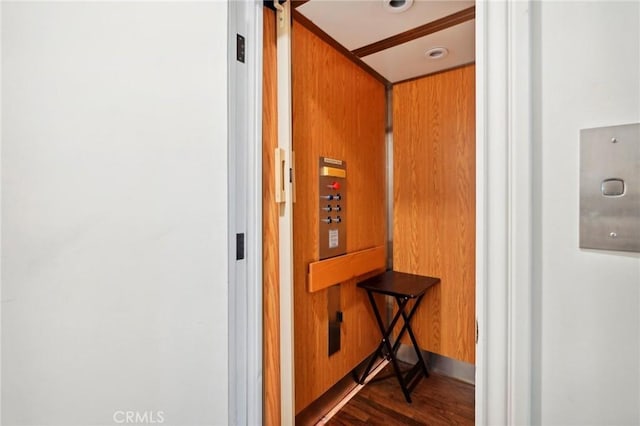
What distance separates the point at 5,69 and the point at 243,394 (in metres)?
1.36

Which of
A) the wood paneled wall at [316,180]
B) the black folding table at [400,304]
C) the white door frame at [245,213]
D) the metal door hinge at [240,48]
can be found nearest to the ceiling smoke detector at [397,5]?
the wood paneled wall at [316,180]

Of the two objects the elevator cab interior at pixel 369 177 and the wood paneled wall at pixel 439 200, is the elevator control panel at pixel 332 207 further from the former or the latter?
the wood paneled wall at pixel 439 200

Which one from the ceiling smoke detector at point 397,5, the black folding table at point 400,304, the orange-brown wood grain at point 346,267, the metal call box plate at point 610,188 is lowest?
the black folding table at point 400,304

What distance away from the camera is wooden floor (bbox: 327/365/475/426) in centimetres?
191

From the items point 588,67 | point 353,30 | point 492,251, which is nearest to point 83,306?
point 492,251

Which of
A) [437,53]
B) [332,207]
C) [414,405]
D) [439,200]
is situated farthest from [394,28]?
[414,405]

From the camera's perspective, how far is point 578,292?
0.61 m

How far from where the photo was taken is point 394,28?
1.74 metres

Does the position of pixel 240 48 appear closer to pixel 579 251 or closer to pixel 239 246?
pixel 239 246

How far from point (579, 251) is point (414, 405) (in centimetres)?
188

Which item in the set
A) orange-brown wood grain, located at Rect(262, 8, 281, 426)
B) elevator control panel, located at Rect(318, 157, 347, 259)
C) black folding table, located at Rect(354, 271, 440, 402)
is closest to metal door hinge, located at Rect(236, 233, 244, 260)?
orange-brown wood grain, located at Rect(262, 8, 281, 426)

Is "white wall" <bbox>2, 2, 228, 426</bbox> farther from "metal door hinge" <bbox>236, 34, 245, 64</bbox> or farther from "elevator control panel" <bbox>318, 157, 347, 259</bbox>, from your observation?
"elevator control panel" <bbox>318, 157, 347, 259</bbox>

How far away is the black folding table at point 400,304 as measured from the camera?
211 cm

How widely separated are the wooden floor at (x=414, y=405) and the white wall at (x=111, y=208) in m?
1.23
